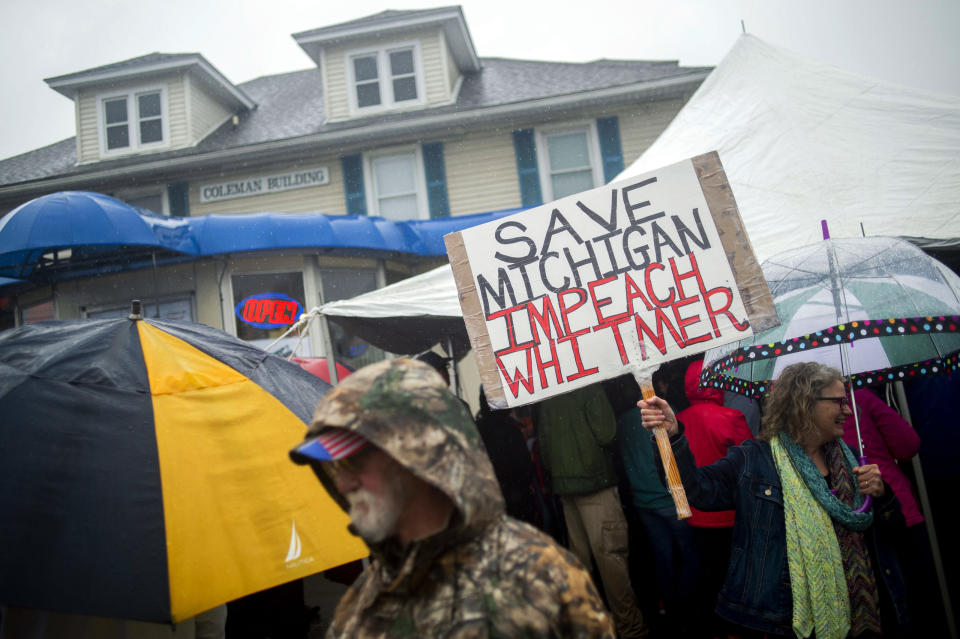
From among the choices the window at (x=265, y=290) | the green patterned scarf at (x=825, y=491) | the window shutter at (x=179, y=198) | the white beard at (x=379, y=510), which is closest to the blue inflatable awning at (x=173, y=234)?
the window at (x=265, y=290)

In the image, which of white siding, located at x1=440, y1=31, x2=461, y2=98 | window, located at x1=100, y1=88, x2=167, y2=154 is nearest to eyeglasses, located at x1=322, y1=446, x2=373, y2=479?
white siding, located at x1=440, y1=31, x2=461, y2=98

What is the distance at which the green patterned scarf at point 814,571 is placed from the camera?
2539 millimetres

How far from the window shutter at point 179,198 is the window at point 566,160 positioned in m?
7.53

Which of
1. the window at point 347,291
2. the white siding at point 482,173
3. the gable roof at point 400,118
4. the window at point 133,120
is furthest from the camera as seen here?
the window at point 133,120

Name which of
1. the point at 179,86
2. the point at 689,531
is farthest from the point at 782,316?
the point at 179,86

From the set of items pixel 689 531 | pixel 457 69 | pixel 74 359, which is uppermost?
pixel 457 69

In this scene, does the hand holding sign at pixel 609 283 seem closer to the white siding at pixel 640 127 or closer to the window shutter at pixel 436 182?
the window shutter at pixel 436 182

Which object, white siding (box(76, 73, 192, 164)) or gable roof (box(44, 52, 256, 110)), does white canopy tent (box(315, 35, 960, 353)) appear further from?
gable roof (box(44, 52, 256, 110))

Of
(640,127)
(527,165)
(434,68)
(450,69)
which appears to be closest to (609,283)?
(527,165)

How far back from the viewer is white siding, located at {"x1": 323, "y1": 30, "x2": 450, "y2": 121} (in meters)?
13.1

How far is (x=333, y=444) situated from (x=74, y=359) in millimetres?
1797

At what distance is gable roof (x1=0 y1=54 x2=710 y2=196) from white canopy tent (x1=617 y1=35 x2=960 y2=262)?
4967 millimetres

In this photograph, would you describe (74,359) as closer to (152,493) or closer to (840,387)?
(152,493)

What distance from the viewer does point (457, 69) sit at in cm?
1448
